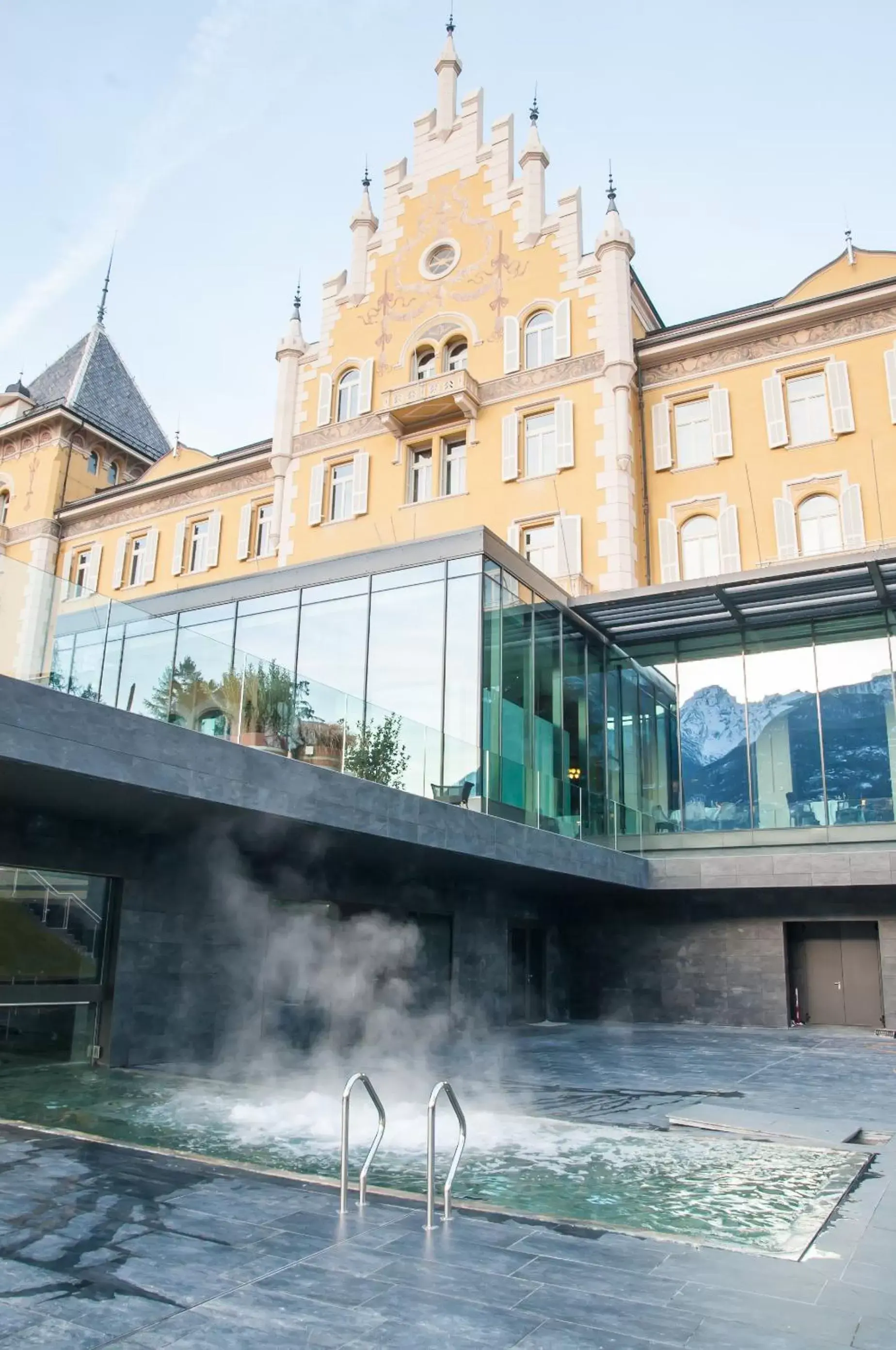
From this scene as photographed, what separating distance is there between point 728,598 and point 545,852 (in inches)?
295

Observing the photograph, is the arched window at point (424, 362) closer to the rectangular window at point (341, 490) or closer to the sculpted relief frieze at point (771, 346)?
the rectangular window at point (341, 490)

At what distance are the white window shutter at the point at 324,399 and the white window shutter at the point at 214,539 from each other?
5.79 m

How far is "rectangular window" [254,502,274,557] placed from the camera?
105 ft

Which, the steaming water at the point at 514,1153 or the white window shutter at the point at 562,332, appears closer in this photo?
the steaming water at the point at 514,1153

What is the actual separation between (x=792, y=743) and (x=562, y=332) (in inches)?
475

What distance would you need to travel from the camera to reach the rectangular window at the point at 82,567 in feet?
119

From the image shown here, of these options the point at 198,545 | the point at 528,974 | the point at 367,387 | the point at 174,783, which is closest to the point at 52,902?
the point at 174,783

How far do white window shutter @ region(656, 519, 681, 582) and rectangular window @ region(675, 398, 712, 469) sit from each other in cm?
165

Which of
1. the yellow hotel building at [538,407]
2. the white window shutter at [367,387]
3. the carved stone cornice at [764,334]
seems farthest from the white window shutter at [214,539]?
the carved stone cornice at [764,334]

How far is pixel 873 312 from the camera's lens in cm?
2367

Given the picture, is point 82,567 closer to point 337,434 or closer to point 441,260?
point 337,434

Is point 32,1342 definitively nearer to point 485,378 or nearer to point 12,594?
point 12,594

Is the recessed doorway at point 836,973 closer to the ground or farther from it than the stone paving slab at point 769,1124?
farther from it

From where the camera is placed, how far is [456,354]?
28188 millimetres
